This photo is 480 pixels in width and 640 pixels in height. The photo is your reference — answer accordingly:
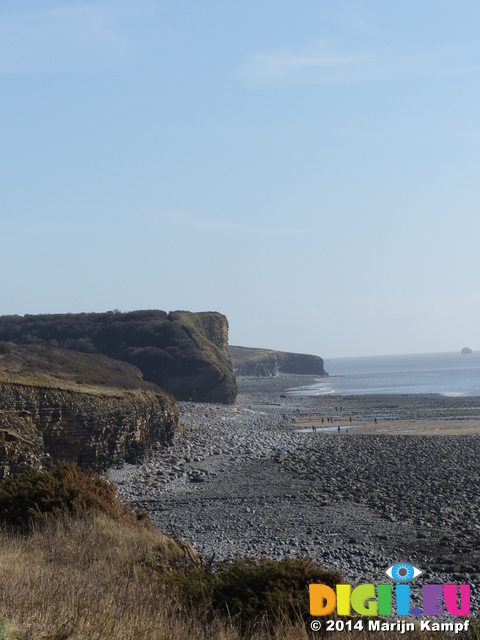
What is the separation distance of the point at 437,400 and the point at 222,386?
2474 centimetres

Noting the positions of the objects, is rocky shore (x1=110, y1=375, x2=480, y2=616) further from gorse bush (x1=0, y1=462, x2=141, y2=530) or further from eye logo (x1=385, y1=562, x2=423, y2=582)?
gorse bush (x1=0, y1=462, x2=141, y2=530)

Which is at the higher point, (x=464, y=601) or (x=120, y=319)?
(x=120, y=319)

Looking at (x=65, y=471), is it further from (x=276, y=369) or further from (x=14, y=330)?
(x=276, y=369)

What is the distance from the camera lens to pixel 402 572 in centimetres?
1642

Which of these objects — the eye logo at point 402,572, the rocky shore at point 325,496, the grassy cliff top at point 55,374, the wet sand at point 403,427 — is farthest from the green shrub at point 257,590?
the wet sand at point 403,427

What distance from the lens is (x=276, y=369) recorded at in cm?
17200

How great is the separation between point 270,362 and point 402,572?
502 ft

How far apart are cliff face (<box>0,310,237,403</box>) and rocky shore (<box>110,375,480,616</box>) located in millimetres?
28769

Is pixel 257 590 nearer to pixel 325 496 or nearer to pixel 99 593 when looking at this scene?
pixel 99 593

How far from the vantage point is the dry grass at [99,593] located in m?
6.81

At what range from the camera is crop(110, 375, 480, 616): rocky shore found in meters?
18.0

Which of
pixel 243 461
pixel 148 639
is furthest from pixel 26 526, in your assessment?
pixel 243 461

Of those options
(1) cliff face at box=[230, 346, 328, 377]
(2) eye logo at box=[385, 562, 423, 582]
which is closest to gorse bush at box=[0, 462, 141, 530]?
(2) eye logo at box=[385, 562, 423, 582]

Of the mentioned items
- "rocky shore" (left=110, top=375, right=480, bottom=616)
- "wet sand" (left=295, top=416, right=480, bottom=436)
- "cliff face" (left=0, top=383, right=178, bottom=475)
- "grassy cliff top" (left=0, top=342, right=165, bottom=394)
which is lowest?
"wet sand" (left=295, top=416, right=480, bottom=436)
